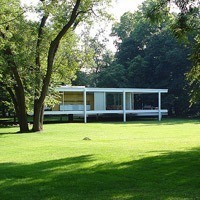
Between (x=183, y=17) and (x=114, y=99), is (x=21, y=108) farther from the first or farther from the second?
(x=114, y=99)

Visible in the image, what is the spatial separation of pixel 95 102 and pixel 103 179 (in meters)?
39.0

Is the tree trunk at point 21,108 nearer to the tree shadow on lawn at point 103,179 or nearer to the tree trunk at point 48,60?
the tree trunk at point 48,60

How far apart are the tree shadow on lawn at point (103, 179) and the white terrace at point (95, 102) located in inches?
1257

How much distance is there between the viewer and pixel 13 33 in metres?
26.6

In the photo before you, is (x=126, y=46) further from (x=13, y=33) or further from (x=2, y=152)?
(x=2, y=152)

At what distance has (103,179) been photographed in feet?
29.7

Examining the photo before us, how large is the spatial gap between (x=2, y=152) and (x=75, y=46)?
16.5 metres

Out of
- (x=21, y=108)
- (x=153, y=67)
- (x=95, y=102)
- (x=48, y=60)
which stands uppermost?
(x=153, y=67)

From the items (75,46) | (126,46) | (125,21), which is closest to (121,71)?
(126,46)

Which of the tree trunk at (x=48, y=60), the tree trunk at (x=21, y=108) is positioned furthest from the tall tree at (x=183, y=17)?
the tree trunk at (x=21, y=108)

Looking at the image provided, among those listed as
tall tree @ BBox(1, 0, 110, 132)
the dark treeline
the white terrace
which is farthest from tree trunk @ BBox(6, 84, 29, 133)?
the dark treeline

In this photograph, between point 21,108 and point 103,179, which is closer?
point 103,179

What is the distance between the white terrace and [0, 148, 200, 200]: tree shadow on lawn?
31.9 m

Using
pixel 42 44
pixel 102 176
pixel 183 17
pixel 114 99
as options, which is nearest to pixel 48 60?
pixel 42 44
